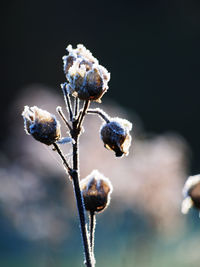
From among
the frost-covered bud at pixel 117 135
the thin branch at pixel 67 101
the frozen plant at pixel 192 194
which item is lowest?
the frozen plant at pixel 192 194

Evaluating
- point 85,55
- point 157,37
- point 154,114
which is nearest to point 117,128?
point 85,55

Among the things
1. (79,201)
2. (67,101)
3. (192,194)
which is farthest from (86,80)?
(192,194)

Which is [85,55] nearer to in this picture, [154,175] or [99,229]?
[154,175]

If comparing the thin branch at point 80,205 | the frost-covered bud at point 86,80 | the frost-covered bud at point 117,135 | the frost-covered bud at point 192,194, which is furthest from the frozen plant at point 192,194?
the frost-covered bud at point 86,80

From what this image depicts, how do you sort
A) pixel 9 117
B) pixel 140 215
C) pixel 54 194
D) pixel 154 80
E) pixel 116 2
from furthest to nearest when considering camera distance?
1. pixel 116 2
2. pixel 154 80
3. pixel 9 117
4. pixel 54 194
5. pixel 140 215

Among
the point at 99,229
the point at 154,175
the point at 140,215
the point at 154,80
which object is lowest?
the point at 99,229

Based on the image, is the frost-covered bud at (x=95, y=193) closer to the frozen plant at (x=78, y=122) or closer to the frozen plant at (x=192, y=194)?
the frozen plant at (x=78, y=122)
